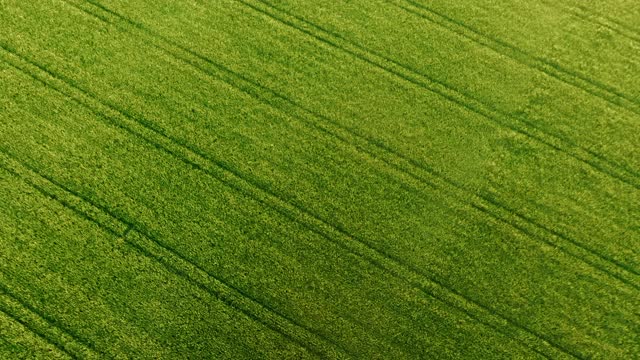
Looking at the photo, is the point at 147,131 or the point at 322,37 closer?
the point at 147,131

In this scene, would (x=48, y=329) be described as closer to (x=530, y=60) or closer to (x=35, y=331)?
(x=35, y=331)

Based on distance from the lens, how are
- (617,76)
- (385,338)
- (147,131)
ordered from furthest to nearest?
(617,76) < (147,131) < (385,338)

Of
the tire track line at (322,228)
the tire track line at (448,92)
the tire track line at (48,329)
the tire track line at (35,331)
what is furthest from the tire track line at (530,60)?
the tire track line at (35,331)

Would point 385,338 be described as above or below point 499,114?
below

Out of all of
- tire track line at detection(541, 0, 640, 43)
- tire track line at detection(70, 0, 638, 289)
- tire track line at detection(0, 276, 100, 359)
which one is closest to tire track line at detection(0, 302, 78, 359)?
tire track line at detection(0, 276, 100, 359)

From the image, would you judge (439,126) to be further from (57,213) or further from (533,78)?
(57,213)

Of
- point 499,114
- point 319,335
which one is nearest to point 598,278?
point 499,114
